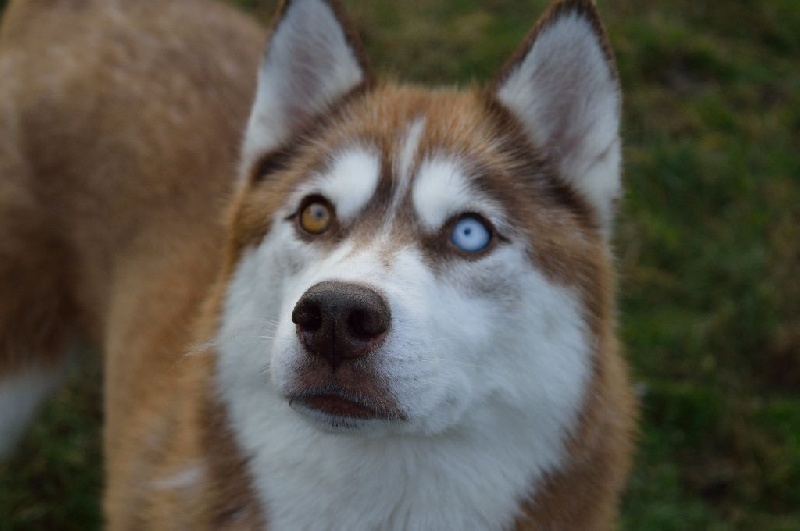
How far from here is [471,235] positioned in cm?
281

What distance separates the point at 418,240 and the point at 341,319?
1.50 feet

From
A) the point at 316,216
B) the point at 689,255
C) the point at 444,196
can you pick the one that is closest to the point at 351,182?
the point at 316,216

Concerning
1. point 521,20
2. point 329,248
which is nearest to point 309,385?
point 329,248

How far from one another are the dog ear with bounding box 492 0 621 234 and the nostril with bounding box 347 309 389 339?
3.32ft

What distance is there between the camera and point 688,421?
5129 mm

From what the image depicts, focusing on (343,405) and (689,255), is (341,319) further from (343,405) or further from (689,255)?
(689,255)

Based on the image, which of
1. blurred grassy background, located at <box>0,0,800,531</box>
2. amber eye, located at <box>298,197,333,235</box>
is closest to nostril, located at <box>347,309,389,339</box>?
amber eye, located at <box>298,197,333,235</box>

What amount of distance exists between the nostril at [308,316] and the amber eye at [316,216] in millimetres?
469

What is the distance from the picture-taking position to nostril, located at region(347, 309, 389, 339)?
94.3 inches

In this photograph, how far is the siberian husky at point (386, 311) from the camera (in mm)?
2590

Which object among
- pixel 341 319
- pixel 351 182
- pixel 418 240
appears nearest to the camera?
pixel 341 319

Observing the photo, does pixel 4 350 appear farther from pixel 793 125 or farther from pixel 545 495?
pixel 793 125

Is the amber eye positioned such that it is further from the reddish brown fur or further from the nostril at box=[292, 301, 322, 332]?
the reddish brown fur

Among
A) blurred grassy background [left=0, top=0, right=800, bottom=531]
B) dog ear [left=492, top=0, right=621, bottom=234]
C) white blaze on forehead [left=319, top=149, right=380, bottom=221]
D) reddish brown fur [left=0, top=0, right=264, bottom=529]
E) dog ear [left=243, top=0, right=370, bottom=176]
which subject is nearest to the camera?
white blaze on forehead [left=319, top=149, right=380, bottom=221]
